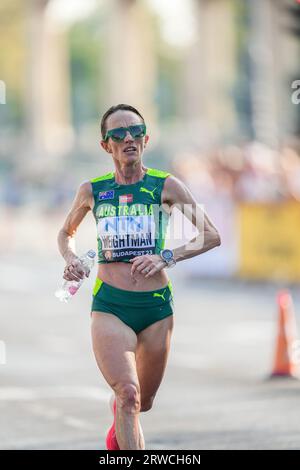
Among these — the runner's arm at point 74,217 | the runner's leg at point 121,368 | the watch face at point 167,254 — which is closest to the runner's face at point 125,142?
the runner's arm at point 74,217

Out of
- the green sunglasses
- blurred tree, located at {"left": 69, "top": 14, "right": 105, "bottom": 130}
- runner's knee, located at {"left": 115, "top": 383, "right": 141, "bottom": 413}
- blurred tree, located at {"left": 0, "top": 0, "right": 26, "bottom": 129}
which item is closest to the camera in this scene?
runner's knee, located at {"left": 115, "top": 383, "right": 141, "bottom": 413}

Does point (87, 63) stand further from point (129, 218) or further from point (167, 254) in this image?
point (167, 254)

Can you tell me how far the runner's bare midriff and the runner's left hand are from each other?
0.09 meters

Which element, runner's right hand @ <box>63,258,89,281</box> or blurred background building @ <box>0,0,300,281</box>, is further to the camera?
blurred background building @ <box>0,0,300,281</box>

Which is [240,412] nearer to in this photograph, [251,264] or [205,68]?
[251,264]

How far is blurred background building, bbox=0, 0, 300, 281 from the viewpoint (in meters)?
20.4

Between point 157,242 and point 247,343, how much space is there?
7.51m

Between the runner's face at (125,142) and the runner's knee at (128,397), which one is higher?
the runner's face at (125,142)

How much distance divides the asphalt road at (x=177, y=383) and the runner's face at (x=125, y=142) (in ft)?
8.01

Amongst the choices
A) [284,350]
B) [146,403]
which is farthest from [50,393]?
[146,403]

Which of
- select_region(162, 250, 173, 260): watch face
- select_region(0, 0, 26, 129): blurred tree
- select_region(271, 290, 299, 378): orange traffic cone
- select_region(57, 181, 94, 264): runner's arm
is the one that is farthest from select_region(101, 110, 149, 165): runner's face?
select_region(0, 0, 26, 129): blurred tree

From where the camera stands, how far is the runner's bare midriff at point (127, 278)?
673cm

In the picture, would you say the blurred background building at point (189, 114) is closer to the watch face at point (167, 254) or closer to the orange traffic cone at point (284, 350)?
the orange traffic cone at point (284, 350)

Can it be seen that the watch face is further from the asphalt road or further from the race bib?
the asphalt road
